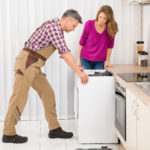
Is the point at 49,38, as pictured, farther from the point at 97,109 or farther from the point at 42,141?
the point at 42,141

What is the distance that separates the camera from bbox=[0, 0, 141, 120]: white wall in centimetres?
405

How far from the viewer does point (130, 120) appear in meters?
2.79

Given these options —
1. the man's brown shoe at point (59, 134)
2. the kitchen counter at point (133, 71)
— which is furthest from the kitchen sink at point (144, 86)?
the man's brown shoe at point (59, 134)

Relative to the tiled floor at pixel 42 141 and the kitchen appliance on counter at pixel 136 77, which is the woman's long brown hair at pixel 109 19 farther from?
the tiled floor at pixel 42 141

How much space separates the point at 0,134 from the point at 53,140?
2.05 feet

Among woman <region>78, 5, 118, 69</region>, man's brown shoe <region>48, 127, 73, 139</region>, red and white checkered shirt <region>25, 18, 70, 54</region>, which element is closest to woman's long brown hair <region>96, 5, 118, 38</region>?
woman <region>78, 5, 118, 69</region>

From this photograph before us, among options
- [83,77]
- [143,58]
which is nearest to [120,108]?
A: [83,77]

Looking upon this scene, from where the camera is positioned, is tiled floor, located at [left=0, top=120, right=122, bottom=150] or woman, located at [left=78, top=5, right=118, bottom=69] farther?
woman, located at [left=78, top=5, right=118, bottom=69]

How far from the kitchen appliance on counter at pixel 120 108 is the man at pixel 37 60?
12.7 inches

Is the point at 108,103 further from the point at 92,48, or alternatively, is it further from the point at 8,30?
the point at 8,30

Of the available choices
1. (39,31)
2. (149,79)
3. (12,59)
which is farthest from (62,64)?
(149,79)

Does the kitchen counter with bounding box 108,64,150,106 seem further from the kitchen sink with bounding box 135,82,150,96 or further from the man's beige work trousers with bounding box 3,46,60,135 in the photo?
the man's beige work trousers with bounding box 3,46,60,135

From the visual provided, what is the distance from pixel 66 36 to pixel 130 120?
169 centimetres

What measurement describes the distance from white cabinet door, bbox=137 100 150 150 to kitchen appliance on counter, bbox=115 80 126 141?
0.45 metres
